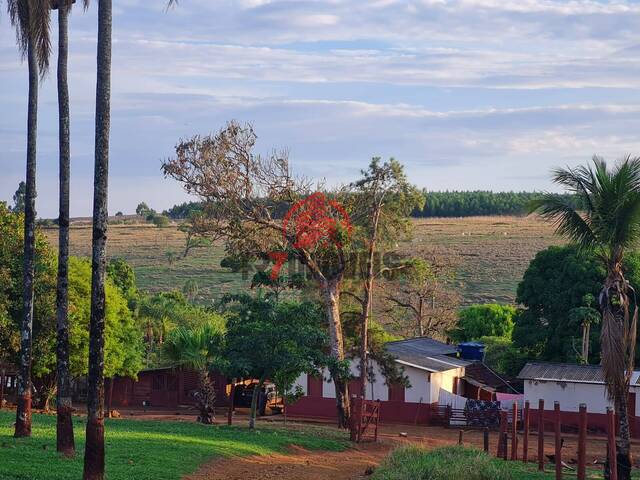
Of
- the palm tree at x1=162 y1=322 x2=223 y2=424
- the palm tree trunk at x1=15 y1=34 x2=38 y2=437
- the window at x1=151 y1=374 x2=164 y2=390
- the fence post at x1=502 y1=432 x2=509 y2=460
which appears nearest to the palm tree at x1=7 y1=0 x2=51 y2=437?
the palm tree trunk at x1=15 y1=34 x2=38 y2=437

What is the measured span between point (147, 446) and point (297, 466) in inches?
161

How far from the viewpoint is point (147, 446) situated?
25.2m

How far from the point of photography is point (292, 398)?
3412 centimetres

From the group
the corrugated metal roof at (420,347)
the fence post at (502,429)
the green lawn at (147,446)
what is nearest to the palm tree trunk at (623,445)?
the fence post at (502,429)

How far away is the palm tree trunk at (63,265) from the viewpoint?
21562mm

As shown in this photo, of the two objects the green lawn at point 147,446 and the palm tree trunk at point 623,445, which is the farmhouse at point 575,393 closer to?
the green lawn at point 147,446

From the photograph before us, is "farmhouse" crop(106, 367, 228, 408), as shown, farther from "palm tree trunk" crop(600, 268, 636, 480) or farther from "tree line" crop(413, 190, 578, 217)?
"tree line" crop(413, 190, 578, 217)

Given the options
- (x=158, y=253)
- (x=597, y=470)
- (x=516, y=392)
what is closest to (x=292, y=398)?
(x=597, y=470)

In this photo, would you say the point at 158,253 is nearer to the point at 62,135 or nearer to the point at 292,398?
the point at 292,398

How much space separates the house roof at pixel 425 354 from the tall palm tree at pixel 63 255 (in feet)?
75.5

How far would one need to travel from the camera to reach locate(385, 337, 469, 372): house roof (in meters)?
43.7

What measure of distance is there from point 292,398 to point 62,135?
14972 millimetres

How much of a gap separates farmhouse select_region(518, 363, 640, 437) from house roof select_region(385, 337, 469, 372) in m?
4.31

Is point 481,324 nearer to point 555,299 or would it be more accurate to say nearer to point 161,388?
point 555,299
